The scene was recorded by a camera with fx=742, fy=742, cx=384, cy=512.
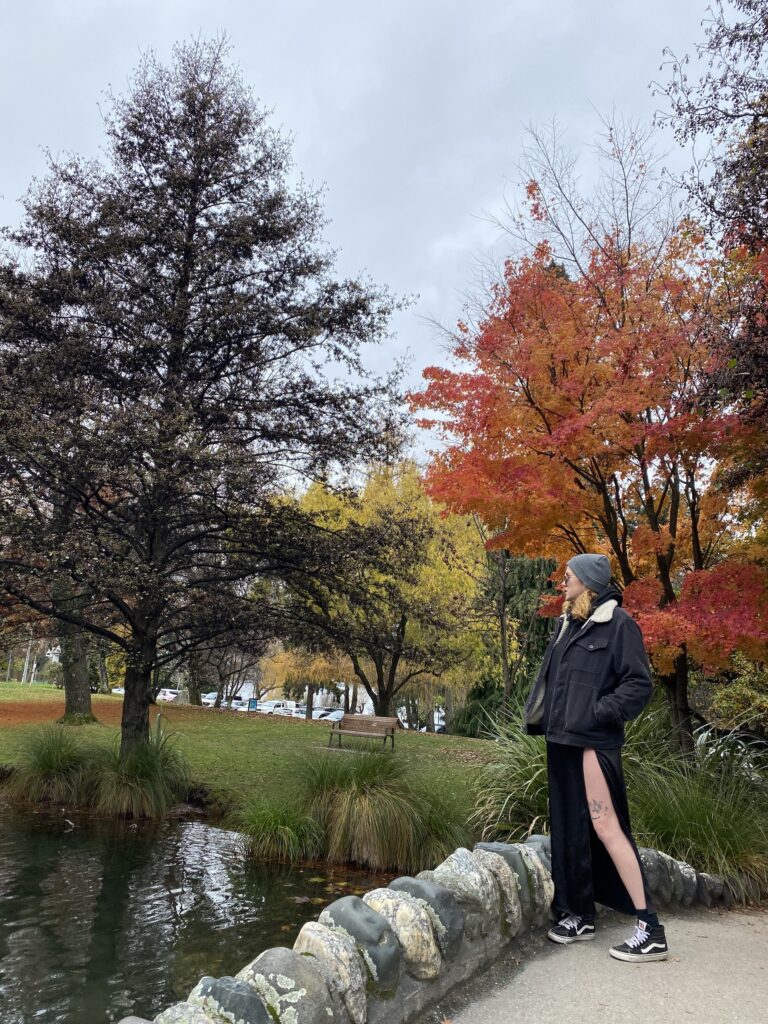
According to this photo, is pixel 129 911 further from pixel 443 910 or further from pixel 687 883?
pixel 687 883

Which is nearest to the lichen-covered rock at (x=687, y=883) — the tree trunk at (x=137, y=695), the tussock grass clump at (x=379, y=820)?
the tussock grass clump at (x=379, y=820)

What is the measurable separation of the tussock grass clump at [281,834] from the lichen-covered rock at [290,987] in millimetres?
4864

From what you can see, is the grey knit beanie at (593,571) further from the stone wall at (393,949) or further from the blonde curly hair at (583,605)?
the stone wall at (393,949)

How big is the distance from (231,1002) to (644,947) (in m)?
2.02

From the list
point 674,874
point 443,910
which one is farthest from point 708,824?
point 443,910

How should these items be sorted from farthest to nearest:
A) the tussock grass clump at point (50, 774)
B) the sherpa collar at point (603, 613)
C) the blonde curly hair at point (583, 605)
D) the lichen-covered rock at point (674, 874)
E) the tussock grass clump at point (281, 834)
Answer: the tussock grass clump at point (50, 774) < the tussock grass clump at point (281, 834) < the lichen-covered rock at point (674, 874) < the blonde curly hair at point (583, 605) < the sherpa collar at point (603, 613)

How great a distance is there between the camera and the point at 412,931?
9.57ft

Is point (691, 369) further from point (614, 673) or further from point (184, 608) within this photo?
point (184, 608)

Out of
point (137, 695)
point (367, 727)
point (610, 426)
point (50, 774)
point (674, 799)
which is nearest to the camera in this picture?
point (674, 799)

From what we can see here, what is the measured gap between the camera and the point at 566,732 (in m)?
3.43

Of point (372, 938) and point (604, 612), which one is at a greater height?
point (604, 612)

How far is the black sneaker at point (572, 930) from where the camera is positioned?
359 cm

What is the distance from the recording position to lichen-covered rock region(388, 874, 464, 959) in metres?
3.05

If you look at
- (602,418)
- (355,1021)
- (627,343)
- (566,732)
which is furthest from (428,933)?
(627,343)
